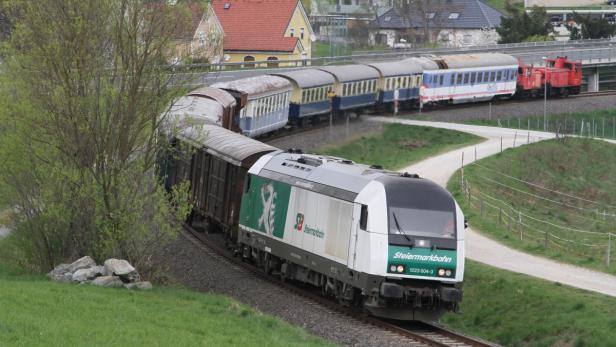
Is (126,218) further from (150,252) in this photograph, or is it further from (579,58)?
(579,58)

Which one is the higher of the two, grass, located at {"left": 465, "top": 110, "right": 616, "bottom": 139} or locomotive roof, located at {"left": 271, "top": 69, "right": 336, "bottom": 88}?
locomotive roof, located at {"left": 271, "top": 69, "right": 336, "bottom": 88}

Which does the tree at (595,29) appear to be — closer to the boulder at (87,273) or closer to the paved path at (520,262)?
the paved path at (520,262)

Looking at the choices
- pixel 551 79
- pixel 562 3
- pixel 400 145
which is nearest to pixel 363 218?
pixel 400 145

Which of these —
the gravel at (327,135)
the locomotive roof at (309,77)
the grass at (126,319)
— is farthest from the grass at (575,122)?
the grass at (126,319)

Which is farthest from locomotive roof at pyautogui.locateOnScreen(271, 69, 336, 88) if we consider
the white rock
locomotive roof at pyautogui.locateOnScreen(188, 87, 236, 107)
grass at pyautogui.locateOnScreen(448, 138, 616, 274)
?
the white rock

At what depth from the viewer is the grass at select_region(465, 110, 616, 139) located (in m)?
69.0

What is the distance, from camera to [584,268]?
30.2 meters

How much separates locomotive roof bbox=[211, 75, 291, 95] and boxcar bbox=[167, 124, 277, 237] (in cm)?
1384

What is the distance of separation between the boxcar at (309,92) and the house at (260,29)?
26.9 metres

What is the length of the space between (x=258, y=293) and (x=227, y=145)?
Result: 716 cm

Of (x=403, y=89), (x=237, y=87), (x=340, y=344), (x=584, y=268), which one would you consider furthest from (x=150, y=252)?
(x=403, y=89)

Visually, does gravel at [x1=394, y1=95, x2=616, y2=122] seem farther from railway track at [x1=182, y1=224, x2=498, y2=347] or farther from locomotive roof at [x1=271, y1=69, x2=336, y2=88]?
railway track at [x1=182, y1=224, x2=498, y2=347]

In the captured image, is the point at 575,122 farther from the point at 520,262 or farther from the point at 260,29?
the point at 520,262

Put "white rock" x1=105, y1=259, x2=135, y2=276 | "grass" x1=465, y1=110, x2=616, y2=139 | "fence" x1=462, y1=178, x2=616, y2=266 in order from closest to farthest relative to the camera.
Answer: "white rock" x1=105, y1=259, x2=135, y2=276 < "fence" x1=462, y1=178, x2=616, y2=266 < "grass" x1=465, y1=110, x2=616, y2=139
